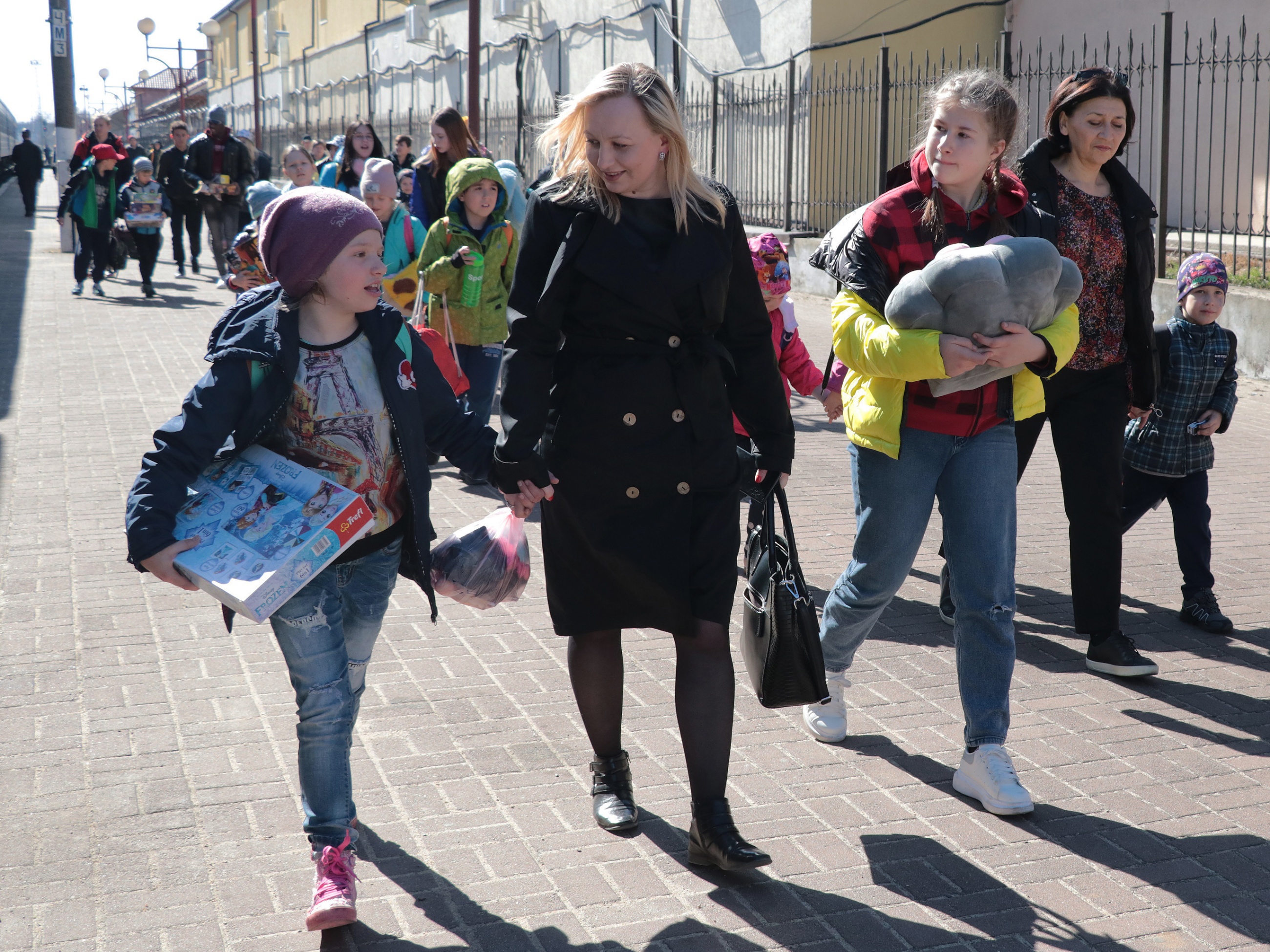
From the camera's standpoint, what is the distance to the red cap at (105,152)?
1577 cm

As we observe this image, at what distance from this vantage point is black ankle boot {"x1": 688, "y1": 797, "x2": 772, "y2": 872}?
3.24 metres

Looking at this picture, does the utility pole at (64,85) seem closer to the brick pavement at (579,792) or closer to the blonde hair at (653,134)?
the brick pavement at (579,792)

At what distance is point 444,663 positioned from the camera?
4867mm

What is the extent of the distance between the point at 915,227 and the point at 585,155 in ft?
3.40

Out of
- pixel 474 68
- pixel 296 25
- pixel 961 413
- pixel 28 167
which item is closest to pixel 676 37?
pixel 474 68

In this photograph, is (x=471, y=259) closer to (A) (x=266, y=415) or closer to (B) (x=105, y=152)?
(A) (x=266, y=415)

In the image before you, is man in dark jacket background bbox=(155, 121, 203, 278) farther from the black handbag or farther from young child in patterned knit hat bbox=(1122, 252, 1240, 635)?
the black handbag

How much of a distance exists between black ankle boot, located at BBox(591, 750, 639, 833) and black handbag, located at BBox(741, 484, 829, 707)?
0.48 metres

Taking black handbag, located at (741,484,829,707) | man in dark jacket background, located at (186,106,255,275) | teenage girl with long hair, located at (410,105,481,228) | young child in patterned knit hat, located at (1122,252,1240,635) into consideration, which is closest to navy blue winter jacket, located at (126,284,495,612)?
black handbag, located at (741,484,829,707)

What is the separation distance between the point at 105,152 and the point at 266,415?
1458 cm

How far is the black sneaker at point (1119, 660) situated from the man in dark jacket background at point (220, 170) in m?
14.2

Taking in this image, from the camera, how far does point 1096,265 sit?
4.59 meters

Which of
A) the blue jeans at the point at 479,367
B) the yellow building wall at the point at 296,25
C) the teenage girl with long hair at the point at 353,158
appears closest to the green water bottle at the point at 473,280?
the blue jeans at the point at 479,367

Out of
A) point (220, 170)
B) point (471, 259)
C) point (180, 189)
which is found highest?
point (220, 170)
